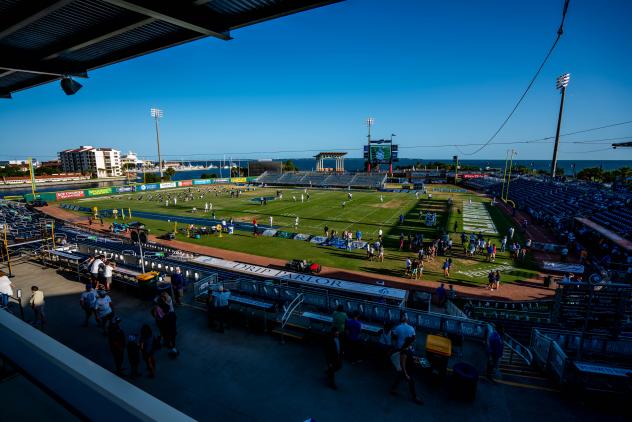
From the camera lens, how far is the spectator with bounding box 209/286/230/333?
30.7 feet

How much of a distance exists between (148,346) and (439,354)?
6.62 meters

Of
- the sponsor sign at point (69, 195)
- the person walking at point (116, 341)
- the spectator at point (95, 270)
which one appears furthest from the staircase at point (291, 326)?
the sponsor sign at point (69, 195)

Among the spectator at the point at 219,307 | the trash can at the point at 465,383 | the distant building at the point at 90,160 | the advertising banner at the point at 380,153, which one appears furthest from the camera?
the distant building at the point at 90,160

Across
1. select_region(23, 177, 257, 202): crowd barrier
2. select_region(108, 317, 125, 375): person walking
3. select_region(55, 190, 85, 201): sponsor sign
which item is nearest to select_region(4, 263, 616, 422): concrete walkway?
select_region(108, 317, 125, 375): person walking

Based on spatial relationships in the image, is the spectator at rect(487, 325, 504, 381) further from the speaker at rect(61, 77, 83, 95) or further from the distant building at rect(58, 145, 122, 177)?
the distant building at rect(58, 145, 122, 177)

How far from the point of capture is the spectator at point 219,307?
30.7 feet

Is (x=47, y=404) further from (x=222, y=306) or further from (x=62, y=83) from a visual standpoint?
(x=62, y=83)

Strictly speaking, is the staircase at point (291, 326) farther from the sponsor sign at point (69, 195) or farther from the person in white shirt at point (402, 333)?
the sponsor sign at point (69, 195)

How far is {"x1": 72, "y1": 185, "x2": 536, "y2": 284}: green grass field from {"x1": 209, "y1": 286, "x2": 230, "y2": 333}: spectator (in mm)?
13651

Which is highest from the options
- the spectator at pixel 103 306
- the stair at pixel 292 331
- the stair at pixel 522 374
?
the spectator at pixel 103 306

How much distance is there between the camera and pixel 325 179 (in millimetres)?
84500

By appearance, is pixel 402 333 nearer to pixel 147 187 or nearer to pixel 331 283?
pixel 331 283

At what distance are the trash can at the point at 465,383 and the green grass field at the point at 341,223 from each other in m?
14.4

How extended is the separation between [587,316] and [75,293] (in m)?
16.4
